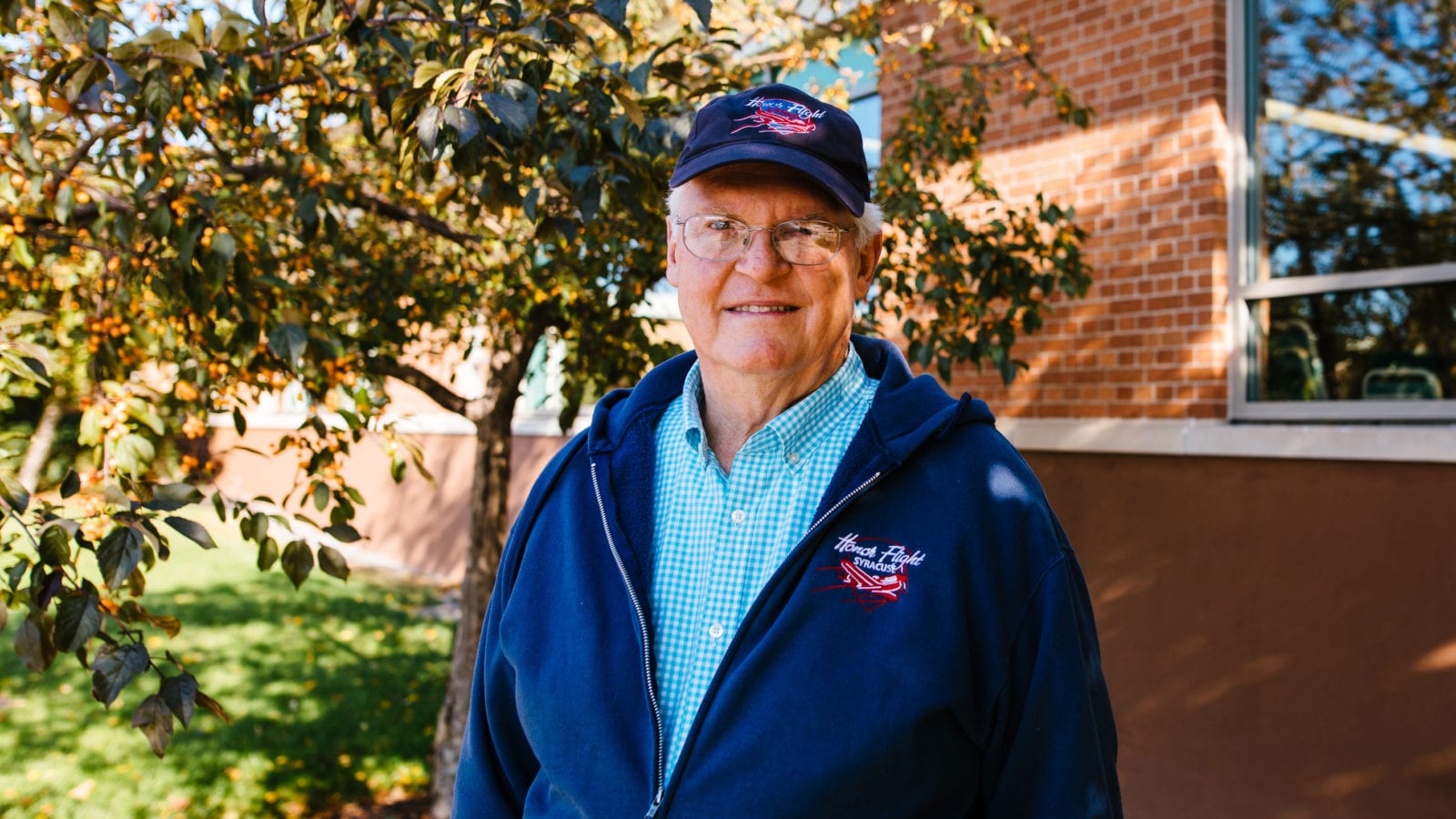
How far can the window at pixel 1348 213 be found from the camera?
14.1 ft

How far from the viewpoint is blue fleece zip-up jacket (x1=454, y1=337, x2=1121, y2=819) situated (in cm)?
143

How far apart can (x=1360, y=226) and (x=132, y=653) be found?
464 cm

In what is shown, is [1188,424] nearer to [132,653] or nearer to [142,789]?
[132,653]

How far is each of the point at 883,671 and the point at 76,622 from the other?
1.87m

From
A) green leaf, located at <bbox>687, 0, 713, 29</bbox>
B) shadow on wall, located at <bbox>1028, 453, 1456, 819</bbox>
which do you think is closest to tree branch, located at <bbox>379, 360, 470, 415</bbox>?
green leaf, located at <bbox>687, 0, 713, 29</bbox>

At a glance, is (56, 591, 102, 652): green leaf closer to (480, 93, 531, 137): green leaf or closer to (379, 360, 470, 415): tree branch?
(480, 93, 531, 137): green leaf

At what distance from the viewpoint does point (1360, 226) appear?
4.53 meters

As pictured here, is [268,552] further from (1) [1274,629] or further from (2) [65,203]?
(1) [1274,629]

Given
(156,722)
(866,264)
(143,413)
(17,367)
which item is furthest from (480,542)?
(866,264)

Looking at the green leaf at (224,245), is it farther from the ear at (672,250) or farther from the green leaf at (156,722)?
the ear at (672,250)

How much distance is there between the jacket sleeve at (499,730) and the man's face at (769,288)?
43 cm

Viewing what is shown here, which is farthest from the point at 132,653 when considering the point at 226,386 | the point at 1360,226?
the point at 1360,226

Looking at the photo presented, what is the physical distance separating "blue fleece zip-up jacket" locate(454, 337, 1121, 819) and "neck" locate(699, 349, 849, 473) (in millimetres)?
144

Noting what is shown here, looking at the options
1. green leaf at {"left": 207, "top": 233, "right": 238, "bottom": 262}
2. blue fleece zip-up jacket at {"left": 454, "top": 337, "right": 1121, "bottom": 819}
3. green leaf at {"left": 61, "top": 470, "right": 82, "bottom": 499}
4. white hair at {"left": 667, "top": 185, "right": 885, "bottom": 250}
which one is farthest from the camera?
green leaf at {"left": 207, "top": 233, "right": 238, "bottom": 262}
